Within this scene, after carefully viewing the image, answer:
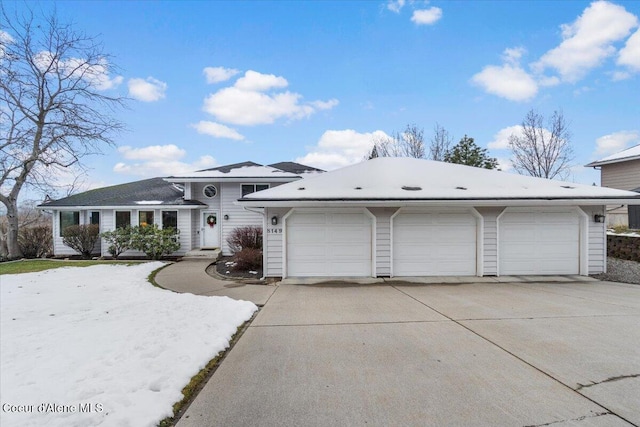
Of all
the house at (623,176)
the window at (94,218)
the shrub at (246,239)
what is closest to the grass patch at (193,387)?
the shrub at (246,239)

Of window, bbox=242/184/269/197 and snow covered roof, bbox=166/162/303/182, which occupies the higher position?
snow covered roof, bbox=166/162/303/182

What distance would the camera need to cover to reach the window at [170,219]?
1528 cm

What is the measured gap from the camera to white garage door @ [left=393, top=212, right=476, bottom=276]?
9.48 meters

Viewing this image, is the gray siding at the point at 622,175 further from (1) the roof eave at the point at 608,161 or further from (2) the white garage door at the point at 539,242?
(2) the white garage door at the point at 539,242

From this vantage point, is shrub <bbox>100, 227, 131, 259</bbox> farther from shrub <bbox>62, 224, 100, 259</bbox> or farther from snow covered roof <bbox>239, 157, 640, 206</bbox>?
snow covered roof <bbox>239, 157, 640, 206</bbox>

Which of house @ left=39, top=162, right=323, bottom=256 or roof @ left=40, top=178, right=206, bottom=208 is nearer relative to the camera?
house @ left=39, top=162, right=323, bottom=256

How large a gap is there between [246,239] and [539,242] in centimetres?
1051

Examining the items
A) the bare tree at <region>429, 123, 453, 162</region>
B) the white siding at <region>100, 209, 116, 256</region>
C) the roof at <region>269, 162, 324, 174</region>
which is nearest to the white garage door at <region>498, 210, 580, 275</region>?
the roof at <region>269, 162, 324, 174</region>

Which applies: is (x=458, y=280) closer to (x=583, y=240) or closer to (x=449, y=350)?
(x=583, y=240)

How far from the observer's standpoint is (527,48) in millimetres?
14008

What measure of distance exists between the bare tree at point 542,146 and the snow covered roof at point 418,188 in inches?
534

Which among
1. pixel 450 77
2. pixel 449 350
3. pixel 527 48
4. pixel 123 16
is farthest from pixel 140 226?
pixel 527 48

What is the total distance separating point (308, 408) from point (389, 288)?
5.66m

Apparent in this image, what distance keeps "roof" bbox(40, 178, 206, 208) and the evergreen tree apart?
60.7 ft
